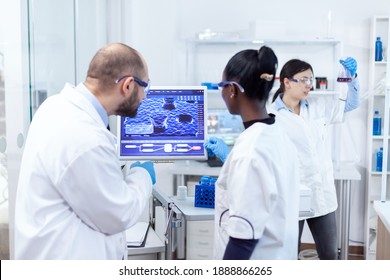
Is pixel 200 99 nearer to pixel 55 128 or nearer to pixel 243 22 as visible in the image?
pixel 55 128

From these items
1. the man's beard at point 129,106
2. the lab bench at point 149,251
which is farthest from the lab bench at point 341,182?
the man's beard at point 129,106

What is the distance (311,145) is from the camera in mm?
2188

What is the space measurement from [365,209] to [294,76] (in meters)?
1.63

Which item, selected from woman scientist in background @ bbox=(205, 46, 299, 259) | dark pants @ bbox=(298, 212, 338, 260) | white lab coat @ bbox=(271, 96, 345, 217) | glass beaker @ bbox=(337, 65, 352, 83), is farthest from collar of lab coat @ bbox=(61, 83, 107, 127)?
glass beaker @ bbox=(337, 65, 352, 83)

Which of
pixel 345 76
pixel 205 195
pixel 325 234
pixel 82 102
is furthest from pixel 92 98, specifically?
pixel 345 76

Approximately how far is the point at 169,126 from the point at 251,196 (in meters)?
0.90

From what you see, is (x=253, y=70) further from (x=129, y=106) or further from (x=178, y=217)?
(x=178, y=217)

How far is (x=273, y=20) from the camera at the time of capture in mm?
3449

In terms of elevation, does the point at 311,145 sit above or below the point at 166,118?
below

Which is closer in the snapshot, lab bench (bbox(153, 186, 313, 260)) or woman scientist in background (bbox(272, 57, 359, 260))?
lab bench (bbox(153, 186, 313, 260))

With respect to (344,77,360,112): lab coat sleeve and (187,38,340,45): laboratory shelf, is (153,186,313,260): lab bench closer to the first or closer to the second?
(344,77,360,112): lab coat sleeve

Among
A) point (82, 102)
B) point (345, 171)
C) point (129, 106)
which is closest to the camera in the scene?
point (82, 102)

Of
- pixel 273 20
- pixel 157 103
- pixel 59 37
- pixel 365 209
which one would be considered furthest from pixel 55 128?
pixel 365 209

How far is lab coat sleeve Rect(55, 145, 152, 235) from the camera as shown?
1.14 metres
